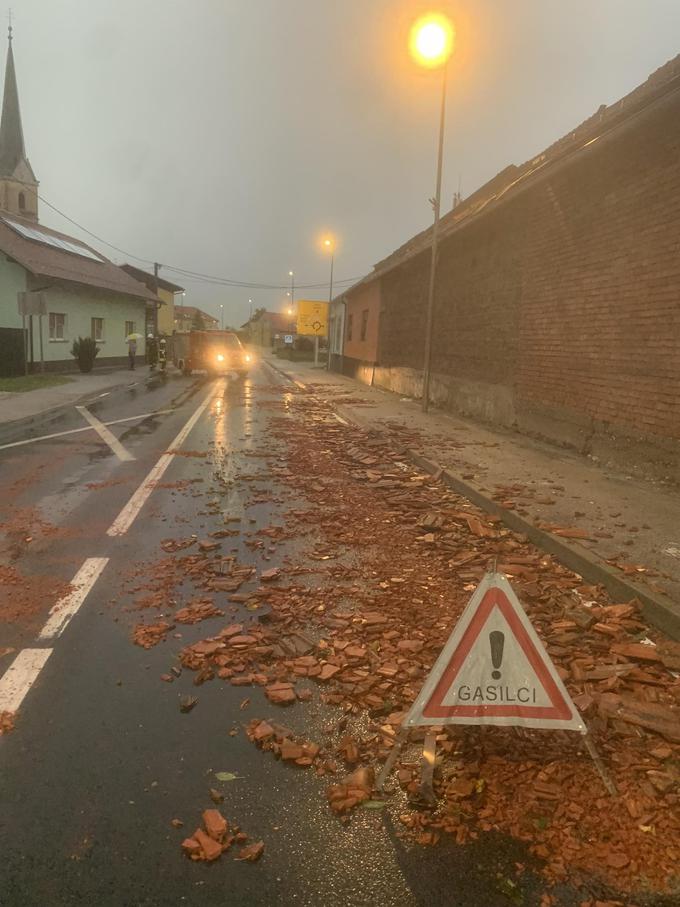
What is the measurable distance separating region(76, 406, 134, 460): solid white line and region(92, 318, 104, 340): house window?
1832cm

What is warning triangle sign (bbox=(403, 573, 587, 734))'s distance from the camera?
258 centimetres

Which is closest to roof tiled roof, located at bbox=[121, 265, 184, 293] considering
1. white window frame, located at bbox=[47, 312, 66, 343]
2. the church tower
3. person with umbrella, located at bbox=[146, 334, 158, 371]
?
the church tower

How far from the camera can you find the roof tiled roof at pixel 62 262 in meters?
25.8

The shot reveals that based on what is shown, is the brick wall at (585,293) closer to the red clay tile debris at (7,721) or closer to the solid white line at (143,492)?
the solid white line at (143,492)

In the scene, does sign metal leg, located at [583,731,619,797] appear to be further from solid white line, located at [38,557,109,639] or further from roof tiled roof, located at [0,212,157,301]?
roof tiled roof, located at [0,212,157,301]

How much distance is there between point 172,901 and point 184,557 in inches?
134

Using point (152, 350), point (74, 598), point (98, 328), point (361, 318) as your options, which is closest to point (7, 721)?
point (74, 598)

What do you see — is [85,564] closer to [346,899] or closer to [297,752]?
[297,752]

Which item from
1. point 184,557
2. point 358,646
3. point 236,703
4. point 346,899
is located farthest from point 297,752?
point 184,557

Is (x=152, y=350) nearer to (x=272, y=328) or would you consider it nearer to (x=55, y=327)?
(x=55, y=327)

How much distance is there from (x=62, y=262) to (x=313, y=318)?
2710 cm

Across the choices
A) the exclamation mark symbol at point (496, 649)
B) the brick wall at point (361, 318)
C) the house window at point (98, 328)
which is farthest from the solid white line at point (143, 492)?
the house window at point (98, 328)

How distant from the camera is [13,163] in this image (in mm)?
55594

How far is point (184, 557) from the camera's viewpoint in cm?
532
